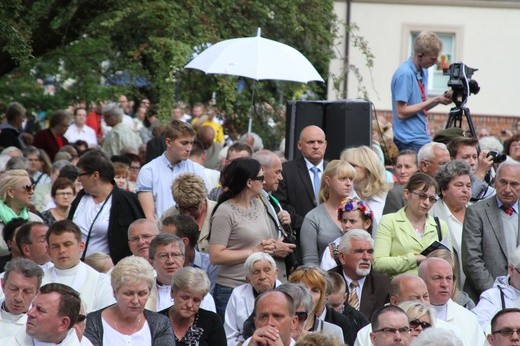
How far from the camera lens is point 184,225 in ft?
40.0

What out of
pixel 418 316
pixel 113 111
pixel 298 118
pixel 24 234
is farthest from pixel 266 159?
pixel 113 111

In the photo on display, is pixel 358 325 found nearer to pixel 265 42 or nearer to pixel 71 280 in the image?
pixel 71 280

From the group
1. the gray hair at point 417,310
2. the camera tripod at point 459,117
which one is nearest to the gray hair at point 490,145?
the camera tripod at point 459,117

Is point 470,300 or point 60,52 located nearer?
point 470,300

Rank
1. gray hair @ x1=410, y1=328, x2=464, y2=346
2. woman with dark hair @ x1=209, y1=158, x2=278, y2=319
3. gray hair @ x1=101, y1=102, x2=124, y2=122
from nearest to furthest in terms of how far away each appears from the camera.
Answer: gray hair @ x1=410, y1=328, x2=464, y2=346
woman with dark hair @ x1=209, y1=158, x2=278, y2=319
gray hair @ x1=101, y1=102, x2=124, y2=122

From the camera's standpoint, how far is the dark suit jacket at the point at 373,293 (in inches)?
470

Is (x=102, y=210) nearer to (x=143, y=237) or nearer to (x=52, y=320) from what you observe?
(x=143, y=237)

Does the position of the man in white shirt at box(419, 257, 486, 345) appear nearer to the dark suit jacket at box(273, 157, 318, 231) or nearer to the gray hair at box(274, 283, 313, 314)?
the gray hair at box(274, 283, 313, 314)

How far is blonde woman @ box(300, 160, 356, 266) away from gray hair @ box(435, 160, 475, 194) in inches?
31.6

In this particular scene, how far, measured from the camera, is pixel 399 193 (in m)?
13.3

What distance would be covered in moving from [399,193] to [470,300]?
144 cm

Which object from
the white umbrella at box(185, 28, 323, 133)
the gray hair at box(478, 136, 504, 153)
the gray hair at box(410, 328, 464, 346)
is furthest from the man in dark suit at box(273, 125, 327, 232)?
the gray hair at box(410, 328, 464, 346)

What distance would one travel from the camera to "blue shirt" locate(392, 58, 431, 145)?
1519 centimetres

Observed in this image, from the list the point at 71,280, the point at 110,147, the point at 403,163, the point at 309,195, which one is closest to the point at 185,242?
the point at 71,280
